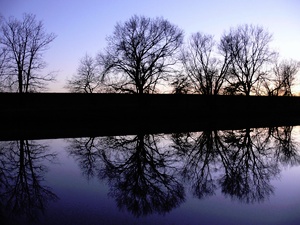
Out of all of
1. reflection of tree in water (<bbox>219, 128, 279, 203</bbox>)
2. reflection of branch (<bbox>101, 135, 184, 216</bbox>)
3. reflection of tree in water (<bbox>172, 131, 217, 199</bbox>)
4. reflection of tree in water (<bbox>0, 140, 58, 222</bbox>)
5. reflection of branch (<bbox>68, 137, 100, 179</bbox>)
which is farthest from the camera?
reflection of branch (<bbox>68, 137, 100, 179</bbox>)

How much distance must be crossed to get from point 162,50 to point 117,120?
12.8 meters

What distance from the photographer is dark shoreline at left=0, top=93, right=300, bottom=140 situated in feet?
75.9

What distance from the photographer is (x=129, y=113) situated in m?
30.8

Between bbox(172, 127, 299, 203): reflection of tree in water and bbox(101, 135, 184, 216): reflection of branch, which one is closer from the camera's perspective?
bbox(101, 135, 184, 216): reflection of branch

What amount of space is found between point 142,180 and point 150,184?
392 millimetres

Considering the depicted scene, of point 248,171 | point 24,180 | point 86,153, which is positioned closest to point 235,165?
point 248,171

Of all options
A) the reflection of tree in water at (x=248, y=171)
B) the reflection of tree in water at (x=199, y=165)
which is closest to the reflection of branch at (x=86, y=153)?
the reflection of tree in water at (x=199, y=165)

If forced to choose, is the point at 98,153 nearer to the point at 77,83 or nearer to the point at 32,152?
the point at 32,152

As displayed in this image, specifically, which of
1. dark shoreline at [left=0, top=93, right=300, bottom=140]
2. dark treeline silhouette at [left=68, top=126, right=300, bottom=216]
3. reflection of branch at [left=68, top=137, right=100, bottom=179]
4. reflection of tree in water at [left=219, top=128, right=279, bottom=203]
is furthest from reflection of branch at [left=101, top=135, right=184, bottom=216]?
dark shoreline at [left=0, top=93, right=300, bottom=140]

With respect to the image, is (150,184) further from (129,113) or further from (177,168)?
(129,113)

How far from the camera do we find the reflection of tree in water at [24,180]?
5.91m

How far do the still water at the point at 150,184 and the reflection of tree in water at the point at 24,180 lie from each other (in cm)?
2

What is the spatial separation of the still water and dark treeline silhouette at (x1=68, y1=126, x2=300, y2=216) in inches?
1.1

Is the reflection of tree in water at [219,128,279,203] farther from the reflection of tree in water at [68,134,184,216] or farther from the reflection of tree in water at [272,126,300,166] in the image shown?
the reflection of tree in water at [68,134,184,216]
